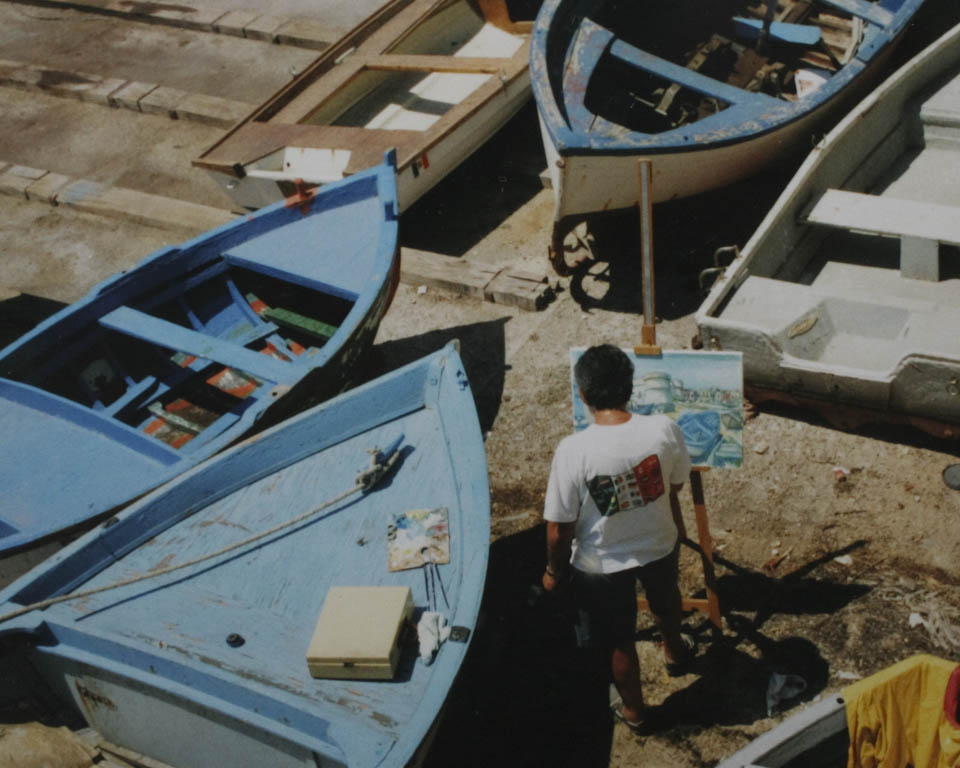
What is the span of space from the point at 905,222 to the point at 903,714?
11.4 feet

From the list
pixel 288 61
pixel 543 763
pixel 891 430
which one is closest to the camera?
pixel 543 763

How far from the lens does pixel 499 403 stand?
617cm

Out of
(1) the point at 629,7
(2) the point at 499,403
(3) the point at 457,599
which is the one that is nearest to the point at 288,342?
(2) the point at 499,403

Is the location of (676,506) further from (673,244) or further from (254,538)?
(673,244)

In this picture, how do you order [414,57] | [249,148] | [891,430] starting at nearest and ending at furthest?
[891,430], [249,148], [414,57]

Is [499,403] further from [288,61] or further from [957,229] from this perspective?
[288,61]

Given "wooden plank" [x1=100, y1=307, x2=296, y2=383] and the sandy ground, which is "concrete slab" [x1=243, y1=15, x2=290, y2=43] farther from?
"wooden plank" [x1=100, y1=307, x2=296, y2=383]

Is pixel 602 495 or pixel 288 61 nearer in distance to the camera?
pixel 602 495

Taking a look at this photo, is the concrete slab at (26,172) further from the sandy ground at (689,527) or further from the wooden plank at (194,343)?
the wooden plank at (194,343)

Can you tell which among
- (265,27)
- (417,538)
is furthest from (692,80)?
(265,27)

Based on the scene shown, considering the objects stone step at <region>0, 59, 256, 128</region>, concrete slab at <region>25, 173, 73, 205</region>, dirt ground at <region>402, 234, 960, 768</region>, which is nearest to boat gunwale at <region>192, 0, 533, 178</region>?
stone step at <region>0, 59, 256, 128</region>

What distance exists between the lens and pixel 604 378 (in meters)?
3.44

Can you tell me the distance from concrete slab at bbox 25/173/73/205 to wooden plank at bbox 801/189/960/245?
6742 mm

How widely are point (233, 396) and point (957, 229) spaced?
4.57 metres
